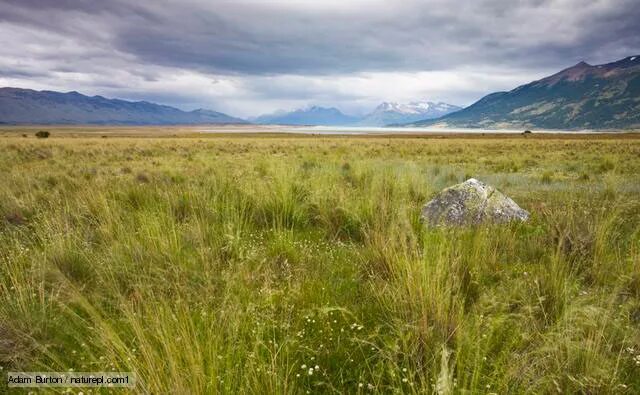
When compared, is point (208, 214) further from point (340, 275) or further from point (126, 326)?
point (126, 326)

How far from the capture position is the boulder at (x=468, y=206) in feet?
21.8

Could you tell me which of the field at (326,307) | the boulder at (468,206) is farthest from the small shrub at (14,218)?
the boulder at (468,206)

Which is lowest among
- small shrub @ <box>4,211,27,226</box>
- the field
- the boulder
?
small shrub @ <box>4,211,27,226</box>

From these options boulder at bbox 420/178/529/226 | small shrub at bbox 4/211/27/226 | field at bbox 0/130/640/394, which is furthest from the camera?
small shrub at bbox 4/211/27/226

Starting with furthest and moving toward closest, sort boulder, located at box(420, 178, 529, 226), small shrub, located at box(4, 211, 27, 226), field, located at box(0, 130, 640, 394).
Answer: small shrub, located at box(4, 211, 27, 226)
boulder, located at box(420, 178, 529, 226)
field, located at box(0, 130, 640, 394)

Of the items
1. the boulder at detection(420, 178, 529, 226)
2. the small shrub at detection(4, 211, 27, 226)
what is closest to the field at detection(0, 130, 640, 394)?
the small shrub at detection(4, 211, 27, 226)

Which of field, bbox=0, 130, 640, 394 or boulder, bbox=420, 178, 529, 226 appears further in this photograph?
boulder, bbox=420, 178, 529, 226

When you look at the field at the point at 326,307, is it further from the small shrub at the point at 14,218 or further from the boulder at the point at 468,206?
the boulder at the point at 468,206

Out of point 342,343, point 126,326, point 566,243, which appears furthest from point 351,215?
point 126,326

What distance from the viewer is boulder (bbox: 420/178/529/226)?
6.65 meters

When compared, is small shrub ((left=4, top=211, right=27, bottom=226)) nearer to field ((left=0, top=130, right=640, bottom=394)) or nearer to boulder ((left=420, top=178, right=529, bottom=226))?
field ((left=0, top=130, right=640, bottom=394))

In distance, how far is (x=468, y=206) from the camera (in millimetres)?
6863

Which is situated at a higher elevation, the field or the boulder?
the boulder

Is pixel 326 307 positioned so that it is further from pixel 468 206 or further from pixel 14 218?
pixel 14 218
